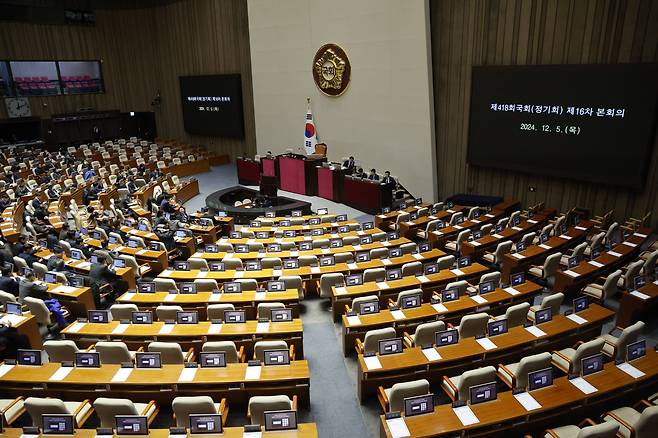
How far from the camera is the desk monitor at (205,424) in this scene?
4852 mm

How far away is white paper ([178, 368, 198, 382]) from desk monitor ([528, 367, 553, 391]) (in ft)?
13.7

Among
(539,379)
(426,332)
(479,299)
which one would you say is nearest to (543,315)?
(479,299)

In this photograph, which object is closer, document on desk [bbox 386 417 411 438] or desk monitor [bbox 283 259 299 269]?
document on desk [bbox 386 417 411 438]

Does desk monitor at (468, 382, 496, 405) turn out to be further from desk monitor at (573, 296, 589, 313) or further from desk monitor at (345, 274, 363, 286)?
desk monitor at (345, 274, 363, 286)

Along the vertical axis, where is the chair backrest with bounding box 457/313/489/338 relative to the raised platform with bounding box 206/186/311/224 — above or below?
above

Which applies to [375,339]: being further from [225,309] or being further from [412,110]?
[412,110]

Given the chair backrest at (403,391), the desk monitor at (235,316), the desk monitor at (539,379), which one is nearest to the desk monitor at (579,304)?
the desk monitor at (539,379)

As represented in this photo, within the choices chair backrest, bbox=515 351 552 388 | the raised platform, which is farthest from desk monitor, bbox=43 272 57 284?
chair backrest, bbox=515 351 552 388

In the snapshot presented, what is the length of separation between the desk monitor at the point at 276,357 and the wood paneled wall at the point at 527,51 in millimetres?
11045

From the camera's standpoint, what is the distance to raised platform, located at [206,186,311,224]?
1559 cm

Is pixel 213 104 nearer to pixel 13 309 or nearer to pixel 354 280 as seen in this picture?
pixel 13 309

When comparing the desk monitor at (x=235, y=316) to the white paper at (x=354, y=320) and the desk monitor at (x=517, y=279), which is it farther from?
the desk monitor at (x=517, y=279)

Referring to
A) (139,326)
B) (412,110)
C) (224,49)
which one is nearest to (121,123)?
(224,49)

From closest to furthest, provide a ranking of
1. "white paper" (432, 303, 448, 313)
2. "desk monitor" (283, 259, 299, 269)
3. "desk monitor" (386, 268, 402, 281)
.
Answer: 1. "white paper" (432, 303, 448, 313)
2. "desk monitor" (386, 268, 402, 281)
3. "desk monitor" (283, 259, 299, 269)
